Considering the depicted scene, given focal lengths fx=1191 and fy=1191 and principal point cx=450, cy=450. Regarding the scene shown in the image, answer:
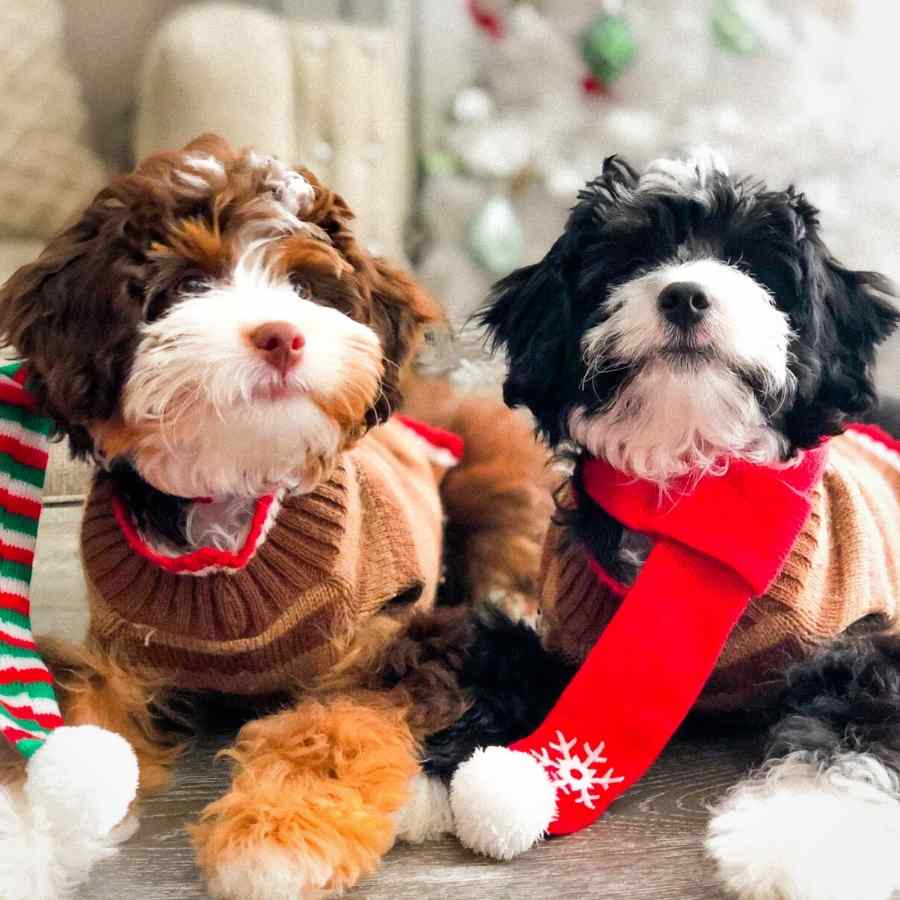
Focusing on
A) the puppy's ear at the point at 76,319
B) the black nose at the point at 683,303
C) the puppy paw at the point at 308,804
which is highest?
the black nose at the point at 683,303

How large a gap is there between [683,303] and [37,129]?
2129mm

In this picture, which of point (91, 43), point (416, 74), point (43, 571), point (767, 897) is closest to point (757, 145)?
point (416, 74)

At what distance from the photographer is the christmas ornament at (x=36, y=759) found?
1187 millimetres

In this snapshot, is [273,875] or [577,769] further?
[577,769]

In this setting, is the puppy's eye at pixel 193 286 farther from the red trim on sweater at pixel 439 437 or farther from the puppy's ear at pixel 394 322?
the red trim on sweater at pixel 439 437

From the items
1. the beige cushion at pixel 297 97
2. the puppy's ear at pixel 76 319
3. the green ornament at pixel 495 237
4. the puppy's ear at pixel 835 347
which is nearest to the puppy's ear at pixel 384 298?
the puppy's ear at pixel 76 319

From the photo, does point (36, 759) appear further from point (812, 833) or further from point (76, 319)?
point (812, 833)

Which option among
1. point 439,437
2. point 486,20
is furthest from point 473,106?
point 439,437

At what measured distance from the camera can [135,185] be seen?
126 cm

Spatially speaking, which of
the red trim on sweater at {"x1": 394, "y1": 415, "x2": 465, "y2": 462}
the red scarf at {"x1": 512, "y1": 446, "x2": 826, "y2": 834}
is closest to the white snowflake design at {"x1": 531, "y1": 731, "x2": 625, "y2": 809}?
the red scarf at {"x1": 512, "y1": 446, "x2": 826, "y2": 834}

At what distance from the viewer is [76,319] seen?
1.25m

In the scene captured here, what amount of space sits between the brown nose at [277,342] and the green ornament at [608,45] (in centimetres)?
198

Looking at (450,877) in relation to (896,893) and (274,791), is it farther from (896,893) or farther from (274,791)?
(896,893)

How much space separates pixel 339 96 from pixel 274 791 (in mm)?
1925
